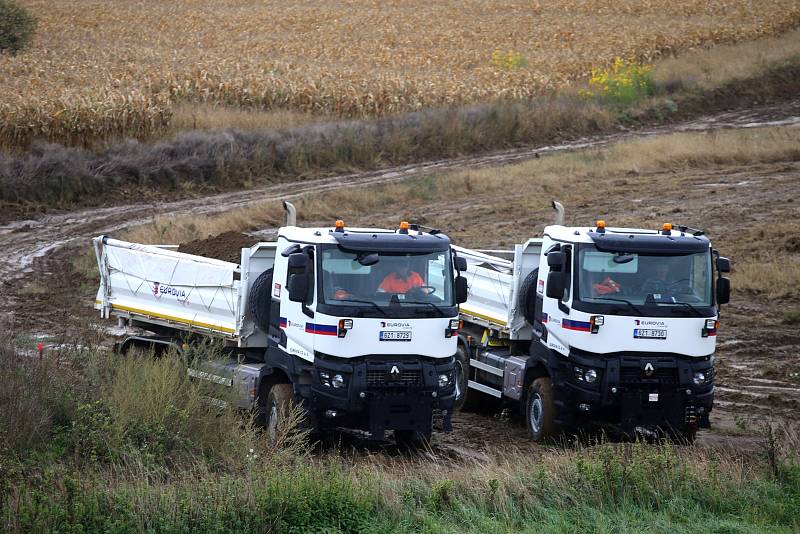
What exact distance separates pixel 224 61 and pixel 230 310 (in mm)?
34262

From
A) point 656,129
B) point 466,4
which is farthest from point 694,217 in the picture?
point 466,4

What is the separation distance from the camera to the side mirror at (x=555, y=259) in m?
14.0

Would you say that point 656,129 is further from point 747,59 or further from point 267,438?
point 267,438

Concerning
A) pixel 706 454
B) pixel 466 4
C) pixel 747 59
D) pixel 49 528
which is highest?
pixel 466 4

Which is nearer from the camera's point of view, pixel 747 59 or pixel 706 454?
pixel 706 454

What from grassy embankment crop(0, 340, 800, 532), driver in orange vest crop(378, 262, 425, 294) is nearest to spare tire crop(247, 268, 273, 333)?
grassy embankment crop(0, 340, 800, 532)

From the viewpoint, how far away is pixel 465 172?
33.9 metres

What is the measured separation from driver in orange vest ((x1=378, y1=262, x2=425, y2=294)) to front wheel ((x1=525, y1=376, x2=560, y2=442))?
8.41 ft

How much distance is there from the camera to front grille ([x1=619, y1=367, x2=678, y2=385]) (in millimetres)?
13625

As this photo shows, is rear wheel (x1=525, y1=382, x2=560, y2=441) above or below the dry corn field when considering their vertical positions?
below

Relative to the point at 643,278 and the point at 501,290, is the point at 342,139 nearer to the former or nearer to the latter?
the point at 501,290

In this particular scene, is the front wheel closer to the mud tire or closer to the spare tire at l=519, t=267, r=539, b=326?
the spare tire at l=519, t=267, r=539, b=326

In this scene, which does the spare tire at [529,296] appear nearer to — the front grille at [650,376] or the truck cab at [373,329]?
the front grille at [650,376]

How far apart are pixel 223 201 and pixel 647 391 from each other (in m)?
20.1
